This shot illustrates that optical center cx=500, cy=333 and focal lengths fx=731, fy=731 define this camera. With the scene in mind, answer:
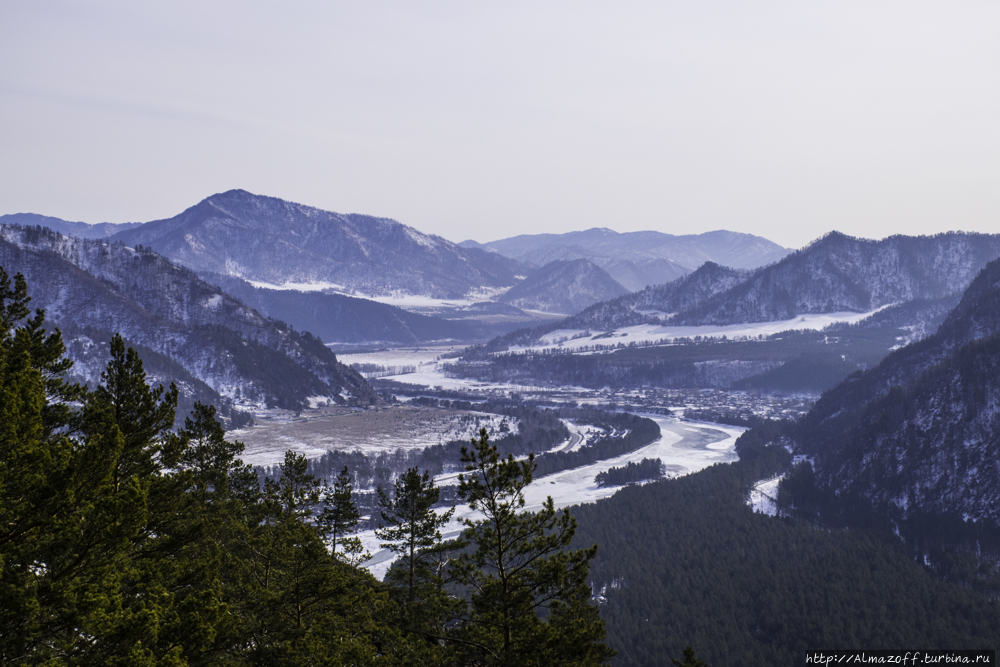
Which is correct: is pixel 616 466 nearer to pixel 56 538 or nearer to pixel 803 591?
pixel 803 591

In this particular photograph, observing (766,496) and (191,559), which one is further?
(766,496)

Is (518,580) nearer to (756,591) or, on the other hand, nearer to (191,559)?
(191,559)

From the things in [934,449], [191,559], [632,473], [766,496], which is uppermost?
[191,559]

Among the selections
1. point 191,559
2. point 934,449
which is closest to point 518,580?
point 191,559

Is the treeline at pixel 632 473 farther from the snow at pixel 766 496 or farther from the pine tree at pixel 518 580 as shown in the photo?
the pine tree at pixel 518 580

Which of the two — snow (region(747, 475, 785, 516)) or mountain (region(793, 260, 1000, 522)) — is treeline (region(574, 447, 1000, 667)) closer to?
snow (region(747, 475, 785, 516))

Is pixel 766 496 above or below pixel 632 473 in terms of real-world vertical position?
below

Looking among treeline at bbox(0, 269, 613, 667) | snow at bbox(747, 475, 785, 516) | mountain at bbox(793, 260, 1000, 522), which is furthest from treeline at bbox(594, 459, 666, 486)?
treeline at bbox(0, 269, 613, 667)

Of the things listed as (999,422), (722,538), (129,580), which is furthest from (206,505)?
(999,422)
